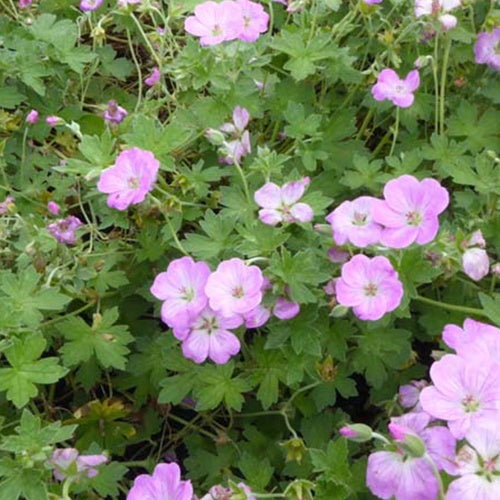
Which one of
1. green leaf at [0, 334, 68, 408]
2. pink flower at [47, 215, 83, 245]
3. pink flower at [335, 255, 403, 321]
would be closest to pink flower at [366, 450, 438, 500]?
pink flower at [335, 255, 403, 321]

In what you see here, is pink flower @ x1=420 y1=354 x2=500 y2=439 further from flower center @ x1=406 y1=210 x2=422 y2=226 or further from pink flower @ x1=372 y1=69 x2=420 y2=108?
pink flower @ x1=372 y1=69 x2=420 y2=108

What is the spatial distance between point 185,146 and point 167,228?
396 mm

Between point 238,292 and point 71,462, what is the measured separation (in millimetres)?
471

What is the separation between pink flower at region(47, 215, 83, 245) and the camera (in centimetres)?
208

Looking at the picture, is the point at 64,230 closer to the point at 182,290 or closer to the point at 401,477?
the point at 182,290

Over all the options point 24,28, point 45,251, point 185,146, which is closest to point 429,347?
point 185,146

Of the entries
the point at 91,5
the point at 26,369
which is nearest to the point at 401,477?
the point at 26,369

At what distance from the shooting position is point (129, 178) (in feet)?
6.22

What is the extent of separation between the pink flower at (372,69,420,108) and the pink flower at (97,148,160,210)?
2.30ft

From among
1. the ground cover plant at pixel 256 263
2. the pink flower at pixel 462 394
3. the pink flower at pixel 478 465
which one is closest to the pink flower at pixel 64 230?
the ground cover plant at pixel 256 263

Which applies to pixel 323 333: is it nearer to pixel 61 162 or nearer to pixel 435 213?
pixel 435 213

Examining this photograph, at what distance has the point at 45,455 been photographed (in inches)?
64.5

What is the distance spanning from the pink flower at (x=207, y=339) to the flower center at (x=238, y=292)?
0.09 m

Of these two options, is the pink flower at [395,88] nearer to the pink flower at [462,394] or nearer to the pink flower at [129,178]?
the pink flower at [129,178]
